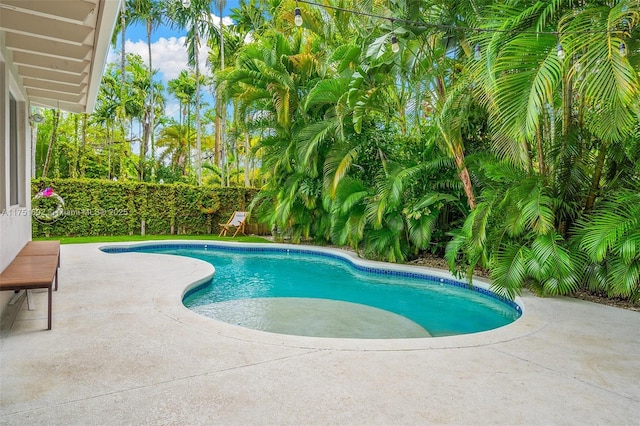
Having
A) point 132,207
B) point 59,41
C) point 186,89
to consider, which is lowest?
point 132,207

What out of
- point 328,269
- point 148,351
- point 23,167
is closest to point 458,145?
point 328,269

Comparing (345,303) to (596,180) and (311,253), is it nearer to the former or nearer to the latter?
(596,180)

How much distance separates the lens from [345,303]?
21.4 ft

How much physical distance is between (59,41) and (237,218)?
35.1ft

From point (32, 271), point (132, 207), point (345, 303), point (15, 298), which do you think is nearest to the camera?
point (32, 271)

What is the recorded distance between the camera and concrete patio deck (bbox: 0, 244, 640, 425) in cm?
247

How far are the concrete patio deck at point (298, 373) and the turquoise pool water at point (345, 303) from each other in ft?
3.71

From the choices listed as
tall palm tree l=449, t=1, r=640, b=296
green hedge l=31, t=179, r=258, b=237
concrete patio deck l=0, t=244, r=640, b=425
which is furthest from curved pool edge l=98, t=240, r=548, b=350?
green hedge l=31, t=179, r=258, b=237

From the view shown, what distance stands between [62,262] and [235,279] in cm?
321

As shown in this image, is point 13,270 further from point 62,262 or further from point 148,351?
point 62,262

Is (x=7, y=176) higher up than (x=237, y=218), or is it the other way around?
(x=7, y=176)

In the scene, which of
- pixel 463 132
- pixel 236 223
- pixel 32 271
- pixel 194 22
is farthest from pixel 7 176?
pixel 194 22

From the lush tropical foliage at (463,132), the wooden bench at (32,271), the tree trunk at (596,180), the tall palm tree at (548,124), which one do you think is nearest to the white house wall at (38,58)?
the wooden bench at (32,271)

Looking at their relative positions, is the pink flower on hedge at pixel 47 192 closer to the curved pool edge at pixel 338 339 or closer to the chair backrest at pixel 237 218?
the chair backrest at pixel 237 218
